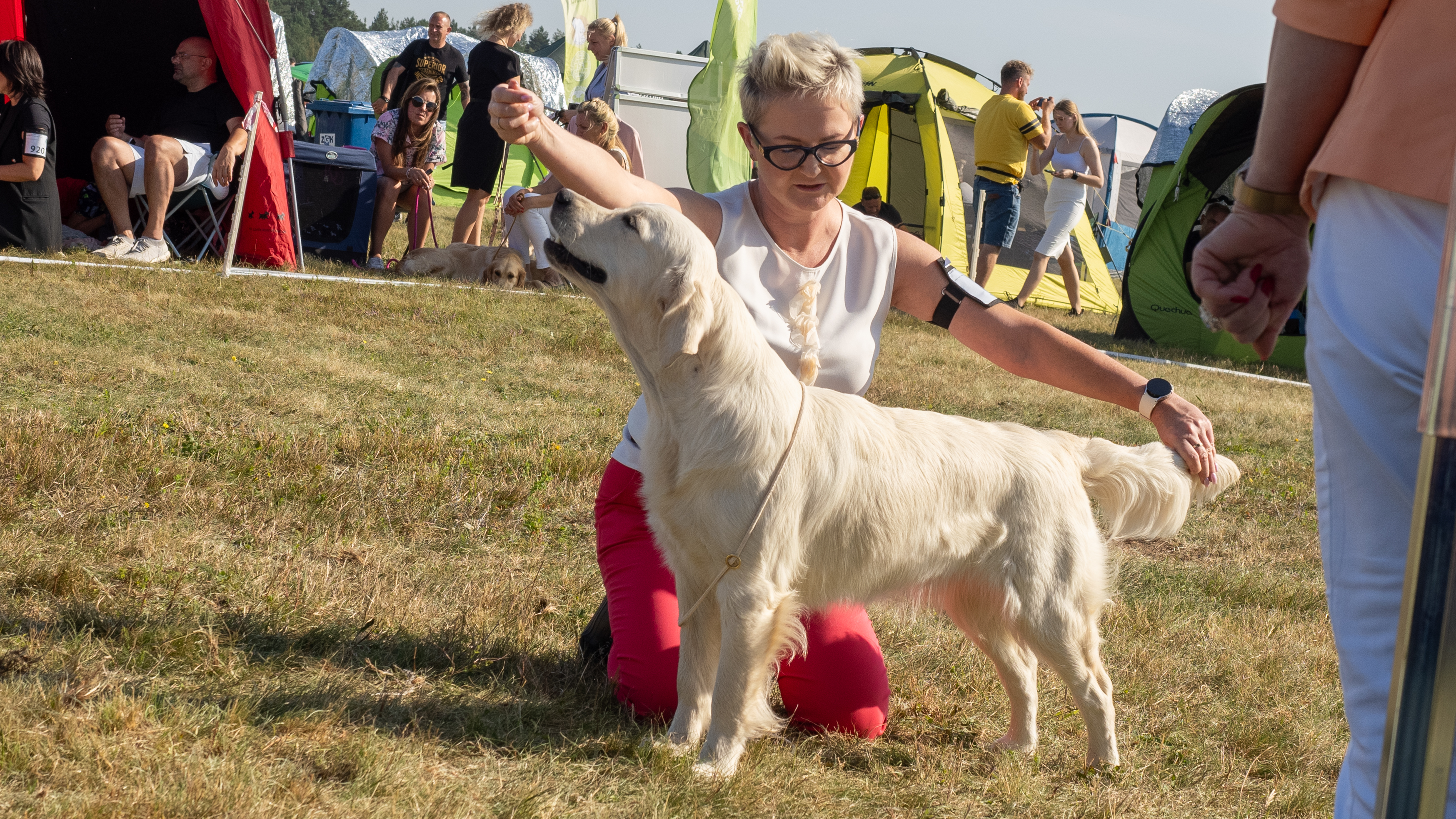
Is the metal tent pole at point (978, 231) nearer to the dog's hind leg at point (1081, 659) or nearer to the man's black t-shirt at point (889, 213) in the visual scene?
the man's black t-shirt at point (889, 213)

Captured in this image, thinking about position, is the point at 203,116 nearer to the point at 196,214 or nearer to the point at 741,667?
the point at 196,214

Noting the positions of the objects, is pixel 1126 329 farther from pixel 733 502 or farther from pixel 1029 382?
pixel 733 502

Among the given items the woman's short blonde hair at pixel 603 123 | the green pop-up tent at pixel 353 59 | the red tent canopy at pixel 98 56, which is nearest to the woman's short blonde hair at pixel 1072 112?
the woman's short blonde hair at pixel 603 123

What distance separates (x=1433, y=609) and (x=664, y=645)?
248 centimetres

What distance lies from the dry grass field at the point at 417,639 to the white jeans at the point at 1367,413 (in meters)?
1.56

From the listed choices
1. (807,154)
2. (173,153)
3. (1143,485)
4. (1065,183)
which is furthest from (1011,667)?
(1065,183)

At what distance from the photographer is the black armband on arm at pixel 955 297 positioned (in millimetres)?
3229

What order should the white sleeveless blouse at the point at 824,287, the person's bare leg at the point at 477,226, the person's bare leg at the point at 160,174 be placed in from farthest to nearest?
the person's bare leg at the point at 477,226, the person's bare leg at the point at 160,174, the white sleeveless blouse at the point at 824,287

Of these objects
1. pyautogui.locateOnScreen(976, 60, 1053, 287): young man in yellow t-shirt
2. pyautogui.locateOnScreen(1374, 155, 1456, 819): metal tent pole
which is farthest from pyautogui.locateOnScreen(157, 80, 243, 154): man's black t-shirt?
pyautogui.locateOnScreen(1374, 155, 1456, 819): metal tent pole

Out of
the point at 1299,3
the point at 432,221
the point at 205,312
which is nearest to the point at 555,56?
the point at 432,221

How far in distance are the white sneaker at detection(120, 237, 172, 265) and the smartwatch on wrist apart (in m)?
7.81

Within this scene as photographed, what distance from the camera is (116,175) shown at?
856cm

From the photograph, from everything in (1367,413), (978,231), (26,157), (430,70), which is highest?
(430,70)

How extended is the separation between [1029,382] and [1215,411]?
1.33 m
